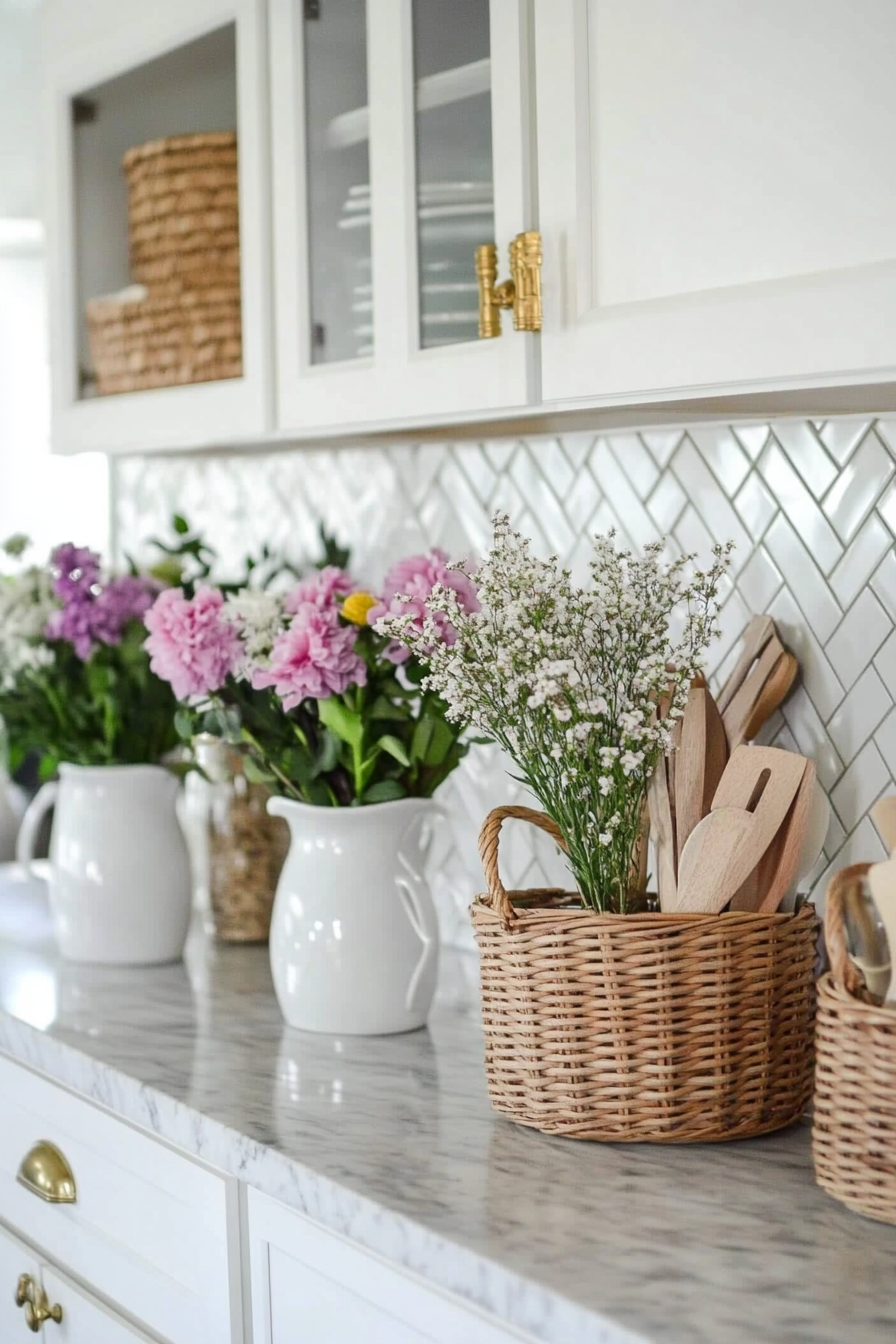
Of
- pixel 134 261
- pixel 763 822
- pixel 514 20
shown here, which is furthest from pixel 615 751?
pixel 134 261

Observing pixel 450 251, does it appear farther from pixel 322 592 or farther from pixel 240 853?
pixel 240 853

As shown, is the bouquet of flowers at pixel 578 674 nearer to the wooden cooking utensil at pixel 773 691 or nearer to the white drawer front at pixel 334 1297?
the wooden cooking utensil at pixel 773 691

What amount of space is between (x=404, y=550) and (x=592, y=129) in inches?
32.2

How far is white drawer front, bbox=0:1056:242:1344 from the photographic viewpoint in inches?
48.1

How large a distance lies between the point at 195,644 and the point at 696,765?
0.52 metres

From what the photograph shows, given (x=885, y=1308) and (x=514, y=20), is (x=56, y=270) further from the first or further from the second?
(x=885, y=1308)

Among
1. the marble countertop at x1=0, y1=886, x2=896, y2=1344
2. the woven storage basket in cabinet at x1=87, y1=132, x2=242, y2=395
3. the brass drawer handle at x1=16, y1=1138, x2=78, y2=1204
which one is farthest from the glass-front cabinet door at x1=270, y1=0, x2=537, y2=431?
the brass drawer handle at x1=16, y1=1138, x2=78, y2=1204

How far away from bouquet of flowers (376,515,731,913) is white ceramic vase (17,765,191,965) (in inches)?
29.2

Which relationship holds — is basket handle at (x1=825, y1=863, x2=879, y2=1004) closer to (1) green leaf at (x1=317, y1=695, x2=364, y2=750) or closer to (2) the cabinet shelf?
(1) green leaf at (x1=317, y1=695, x2=364, y2=750)

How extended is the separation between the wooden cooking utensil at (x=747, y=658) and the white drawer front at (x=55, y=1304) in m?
0.75

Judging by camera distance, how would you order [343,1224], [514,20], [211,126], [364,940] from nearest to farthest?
1. [343,1224]
2. [514,20]
3. [364,940]
4. [211,126]

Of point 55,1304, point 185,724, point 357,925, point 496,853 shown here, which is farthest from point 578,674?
point 55,1304

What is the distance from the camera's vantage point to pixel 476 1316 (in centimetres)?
98

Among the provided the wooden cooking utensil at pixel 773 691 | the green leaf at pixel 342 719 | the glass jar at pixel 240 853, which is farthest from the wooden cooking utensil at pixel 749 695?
the glass jar at pixel 240 853
